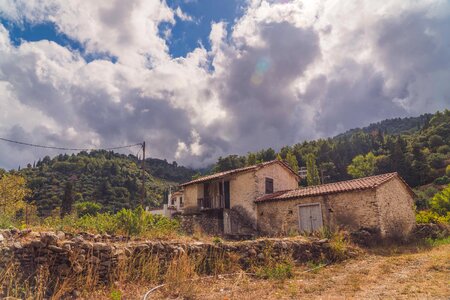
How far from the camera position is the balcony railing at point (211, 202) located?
25655 mm

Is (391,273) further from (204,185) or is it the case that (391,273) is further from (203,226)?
(204,185)

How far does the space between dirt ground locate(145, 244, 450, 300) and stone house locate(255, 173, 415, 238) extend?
6.27m

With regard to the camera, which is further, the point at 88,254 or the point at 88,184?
the point at 88,184

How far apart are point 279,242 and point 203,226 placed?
15093 millimetres

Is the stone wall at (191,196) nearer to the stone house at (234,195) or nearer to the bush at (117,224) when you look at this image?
the stone house at (234,195)

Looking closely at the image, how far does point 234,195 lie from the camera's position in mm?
25016

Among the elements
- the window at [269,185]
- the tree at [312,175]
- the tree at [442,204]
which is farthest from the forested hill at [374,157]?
the window at [269,185]

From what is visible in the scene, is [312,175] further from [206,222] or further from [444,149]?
[206,222]

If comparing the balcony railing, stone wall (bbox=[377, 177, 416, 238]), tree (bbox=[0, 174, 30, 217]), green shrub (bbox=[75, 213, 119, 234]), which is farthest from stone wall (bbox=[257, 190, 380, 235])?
tree (bbox=[0, 174, 30, 217])

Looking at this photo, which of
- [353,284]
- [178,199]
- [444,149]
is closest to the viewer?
[353,284]

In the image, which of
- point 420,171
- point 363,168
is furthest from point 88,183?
point 420,171

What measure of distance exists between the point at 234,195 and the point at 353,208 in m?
10.1

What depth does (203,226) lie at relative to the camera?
81.2 feet

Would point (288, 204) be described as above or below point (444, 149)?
below
